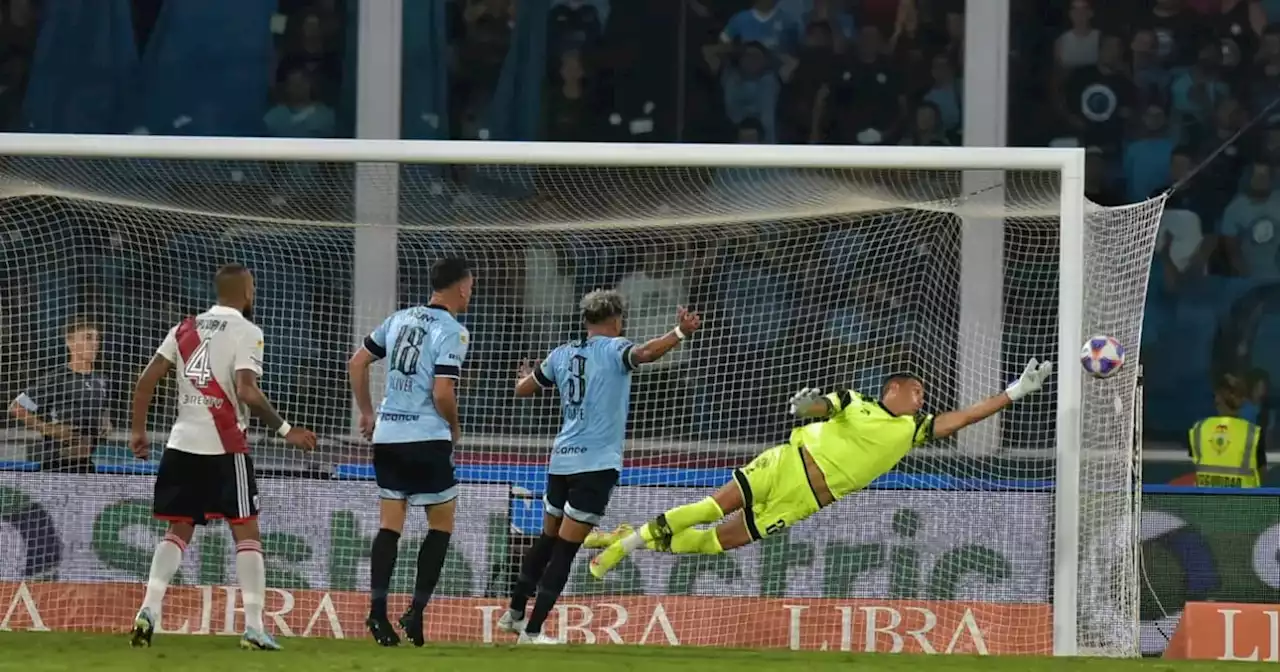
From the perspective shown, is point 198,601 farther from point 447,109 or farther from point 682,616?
point 447,109

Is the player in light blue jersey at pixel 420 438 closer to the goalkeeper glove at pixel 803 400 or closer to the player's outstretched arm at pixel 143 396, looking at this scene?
the player's outstretched arm at pixel 143 396

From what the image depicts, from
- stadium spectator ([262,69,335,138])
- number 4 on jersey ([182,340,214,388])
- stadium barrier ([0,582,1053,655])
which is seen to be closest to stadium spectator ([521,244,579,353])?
stadium barrier ([0,582,1053,655])

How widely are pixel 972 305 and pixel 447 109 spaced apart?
3.95 meters

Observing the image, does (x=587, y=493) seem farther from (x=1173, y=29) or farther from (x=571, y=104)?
(x=1173, y=29)

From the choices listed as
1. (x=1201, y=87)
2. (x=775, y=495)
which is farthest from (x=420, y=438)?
(x=1201, y=87)

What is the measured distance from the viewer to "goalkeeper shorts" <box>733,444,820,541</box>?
9.52 metres

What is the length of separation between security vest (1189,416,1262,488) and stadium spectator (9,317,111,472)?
6347 millimetres

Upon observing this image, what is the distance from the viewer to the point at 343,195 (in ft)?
39.3

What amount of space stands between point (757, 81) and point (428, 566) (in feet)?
20.1

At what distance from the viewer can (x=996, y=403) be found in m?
9.21

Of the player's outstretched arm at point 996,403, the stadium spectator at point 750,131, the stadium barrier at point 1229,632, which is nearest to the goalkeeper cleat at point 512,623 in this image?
the player's outstretched arm at point 996,403

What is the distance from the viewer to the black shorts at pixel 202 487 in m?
8.03

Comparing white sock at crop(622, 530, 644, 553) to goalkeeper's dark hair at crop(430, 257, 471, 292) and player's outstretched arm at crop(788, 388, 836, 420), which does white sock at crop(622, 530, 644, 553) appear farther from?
goalkeeper's dark hair at crop(430, 257, 471, 292)

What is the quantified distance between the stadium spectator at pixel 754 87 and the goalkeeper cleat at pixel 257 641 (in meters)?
6.51
